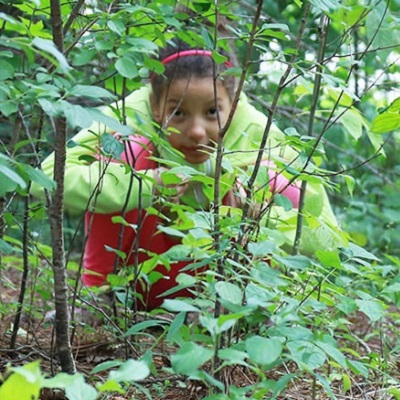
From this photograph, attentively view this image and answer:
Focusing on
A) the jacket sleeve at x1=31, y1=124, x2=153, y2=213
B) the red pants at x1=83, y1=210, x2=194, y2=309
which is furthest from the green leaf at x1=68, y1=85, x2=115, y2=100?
the red pants at x1=83, y1=210, x2=194, y2=309

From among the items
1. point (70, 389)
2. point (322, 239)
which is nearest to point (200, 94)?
point (322, 239)

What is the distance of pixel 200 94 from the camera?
2307 mm

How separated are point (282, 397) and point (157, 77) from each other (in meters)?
1.25

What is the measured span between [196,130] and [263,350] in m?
1.30

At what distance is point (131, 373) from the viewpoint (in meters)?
0.93

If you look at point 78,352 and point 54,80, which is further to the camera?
point 78,352

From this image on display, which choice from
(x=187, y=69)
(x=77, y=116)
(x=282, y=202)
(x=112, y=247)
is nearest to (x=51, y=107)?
(x=77, y=116)

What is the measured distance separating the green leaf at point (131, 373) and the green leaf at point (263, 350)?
16 centimetres

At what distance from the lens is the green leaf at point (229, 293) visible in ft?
3.67

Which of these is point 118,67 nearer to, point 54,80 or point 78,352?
point 54,80

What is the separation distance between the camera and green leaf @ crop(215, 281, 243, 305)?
1117 millimetres

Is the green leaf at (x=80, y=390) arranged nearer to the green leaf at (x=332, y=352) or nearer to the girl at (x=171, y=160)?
the green leaf at (x=332, y=352)

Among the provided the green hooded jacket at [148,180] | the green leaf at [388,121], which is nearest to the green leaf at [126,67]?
the green hooded jacket at [148,180]

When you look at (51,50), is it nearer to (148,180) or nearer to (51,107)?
(51,107)
